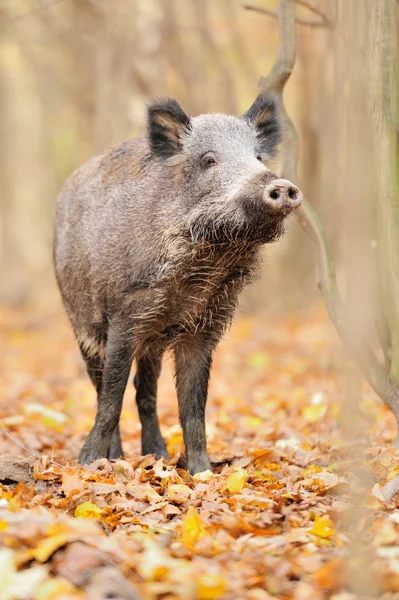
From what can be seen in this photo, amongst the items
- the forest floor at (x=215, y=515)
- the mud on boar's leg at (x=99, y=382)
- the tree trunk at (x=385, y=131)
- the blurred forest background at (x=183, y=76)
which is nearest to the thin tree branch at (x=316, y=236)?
the tree trunk at (x=385, y=131)

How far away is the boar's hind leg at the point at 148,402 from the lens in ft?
22.2

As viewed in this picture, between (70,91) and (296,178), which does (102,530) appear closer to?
(296,178)

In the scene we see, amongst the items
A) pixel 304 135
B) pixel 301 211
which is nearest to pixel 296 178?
pixel 301 211

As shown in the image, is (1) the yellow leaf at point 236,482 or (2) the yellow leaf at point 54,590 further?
(1) the yellow leaf at point 236,482

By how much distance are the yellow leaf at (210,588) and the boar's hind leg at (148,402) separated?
3.37 meters

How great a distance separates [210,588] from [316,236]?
132 inches

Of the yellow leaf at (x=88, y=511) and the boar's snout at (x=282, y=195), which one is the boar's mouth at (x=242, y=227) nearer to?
the boar's snout at (x=282, y=195)

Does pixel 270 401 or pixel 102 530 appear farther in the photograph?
pixel 270 401

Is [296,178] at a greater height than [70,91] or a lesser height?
lesser

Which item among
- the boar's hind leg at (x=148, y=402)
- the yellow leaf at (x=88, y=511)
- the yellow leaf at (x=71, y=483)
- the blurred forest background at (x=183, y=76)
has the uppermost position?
the blurred forest background at (x=183, y=76)

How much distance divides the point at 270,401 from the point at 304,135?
8.04 meters

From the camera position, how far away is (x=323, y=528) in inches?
162

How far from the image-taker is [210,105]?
16375 mm

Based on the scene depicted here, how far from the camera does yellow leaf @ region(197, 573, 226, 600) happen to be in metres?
3.36
